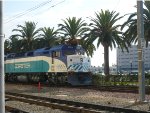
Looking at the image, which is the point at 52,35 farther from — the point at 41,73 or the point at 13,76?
the point at 41,73

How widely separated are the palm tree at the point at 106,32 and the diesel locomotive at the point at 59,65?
36.9ft

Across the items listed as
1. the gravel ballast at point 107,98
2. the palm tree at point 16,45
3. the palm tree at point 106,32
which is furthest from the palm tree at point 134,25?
the palm tree at point 16,45

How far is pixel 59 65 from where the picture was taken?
30.3 meters

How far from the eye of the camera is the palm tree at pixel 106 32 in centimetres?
4519

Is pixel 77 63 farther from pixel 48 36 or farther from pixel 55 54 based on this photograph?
pixel 48 36

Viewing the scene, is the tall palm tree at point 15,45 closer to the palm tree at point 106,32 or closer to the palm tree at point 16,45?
the palm tree at point 16,45

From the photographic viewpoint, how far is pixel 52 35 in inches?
2427

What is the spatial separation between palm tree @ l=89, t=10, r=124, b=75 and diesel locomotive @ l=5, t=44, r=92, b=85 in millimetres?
11238

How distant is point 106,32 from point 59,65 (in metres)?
16.8

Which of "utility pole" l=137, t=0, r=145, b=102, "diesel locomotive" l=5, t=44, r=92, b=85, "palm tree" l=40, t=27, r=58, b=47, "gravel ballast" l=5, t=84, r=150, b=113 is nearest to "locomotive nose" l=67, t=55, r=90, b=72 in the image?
"diesel locomotive" l=5, t=44, r=92, b=85

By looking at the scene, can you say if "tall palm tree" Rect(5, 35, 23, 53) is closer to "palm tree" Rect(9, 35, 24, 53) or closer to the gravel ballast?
"palm tree" Rect(9, 35, 24, 53)

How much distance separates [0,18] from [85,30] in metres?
41.5

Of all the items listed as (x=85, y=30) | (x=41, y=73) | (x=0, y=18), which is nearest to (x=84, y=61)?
(x=41, y=73)

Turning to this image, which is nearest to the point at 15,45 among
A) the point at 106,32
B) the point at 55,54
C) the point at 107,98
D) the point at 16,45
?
the point at 16,45
